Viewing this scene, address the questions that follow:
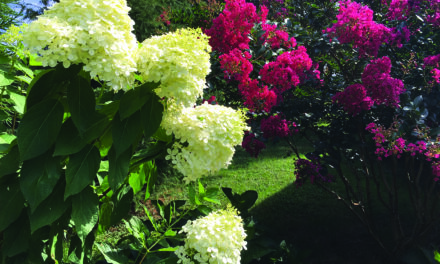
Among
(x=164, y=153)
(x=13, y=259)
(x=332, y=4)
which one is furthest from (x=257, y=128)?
(x=13, y=259)

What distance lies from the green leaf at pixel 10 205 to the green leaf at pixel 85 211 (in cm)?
25

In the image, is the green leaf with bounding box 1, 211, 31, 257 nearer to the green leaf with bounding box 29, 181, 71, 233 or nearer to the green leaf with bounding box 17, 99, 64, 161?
the green leaf with bounding box 29, 181, 71, 233

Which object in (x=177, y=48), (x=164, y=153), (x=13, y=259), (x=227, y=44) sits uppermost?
(x=177, y=48)

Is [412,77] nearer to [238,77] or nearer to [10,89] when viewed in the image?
[238,77]

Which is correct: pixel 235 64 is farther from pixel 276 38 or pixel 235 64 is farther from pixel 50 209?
pixel 50 209

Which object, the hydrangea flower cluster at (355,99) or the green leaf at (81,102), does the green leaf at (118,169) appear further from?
the hydrangea flower cluster at (355,99)

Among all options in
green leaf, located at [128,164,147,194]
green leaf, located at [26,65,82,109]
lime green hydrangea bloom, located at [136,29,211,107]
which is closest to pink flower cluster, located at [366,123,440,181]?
green leaf, located at [128,164,147,194]

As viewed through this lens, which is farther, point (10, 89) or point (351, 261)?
point (351, 261)

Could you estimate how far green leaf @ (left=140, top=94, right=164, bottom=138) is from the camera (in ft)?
4.21

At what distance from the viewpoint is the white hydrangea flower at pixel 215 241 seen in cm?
157

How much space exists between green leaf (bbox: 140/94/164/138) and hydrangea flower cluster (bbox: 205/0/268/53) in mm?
2259

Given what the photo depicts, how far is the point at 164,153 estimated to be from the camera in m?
1.63

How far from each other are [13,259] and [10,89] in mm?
791

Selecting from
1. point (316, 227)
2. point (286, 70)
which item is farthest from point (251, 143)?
point (316, 227)
